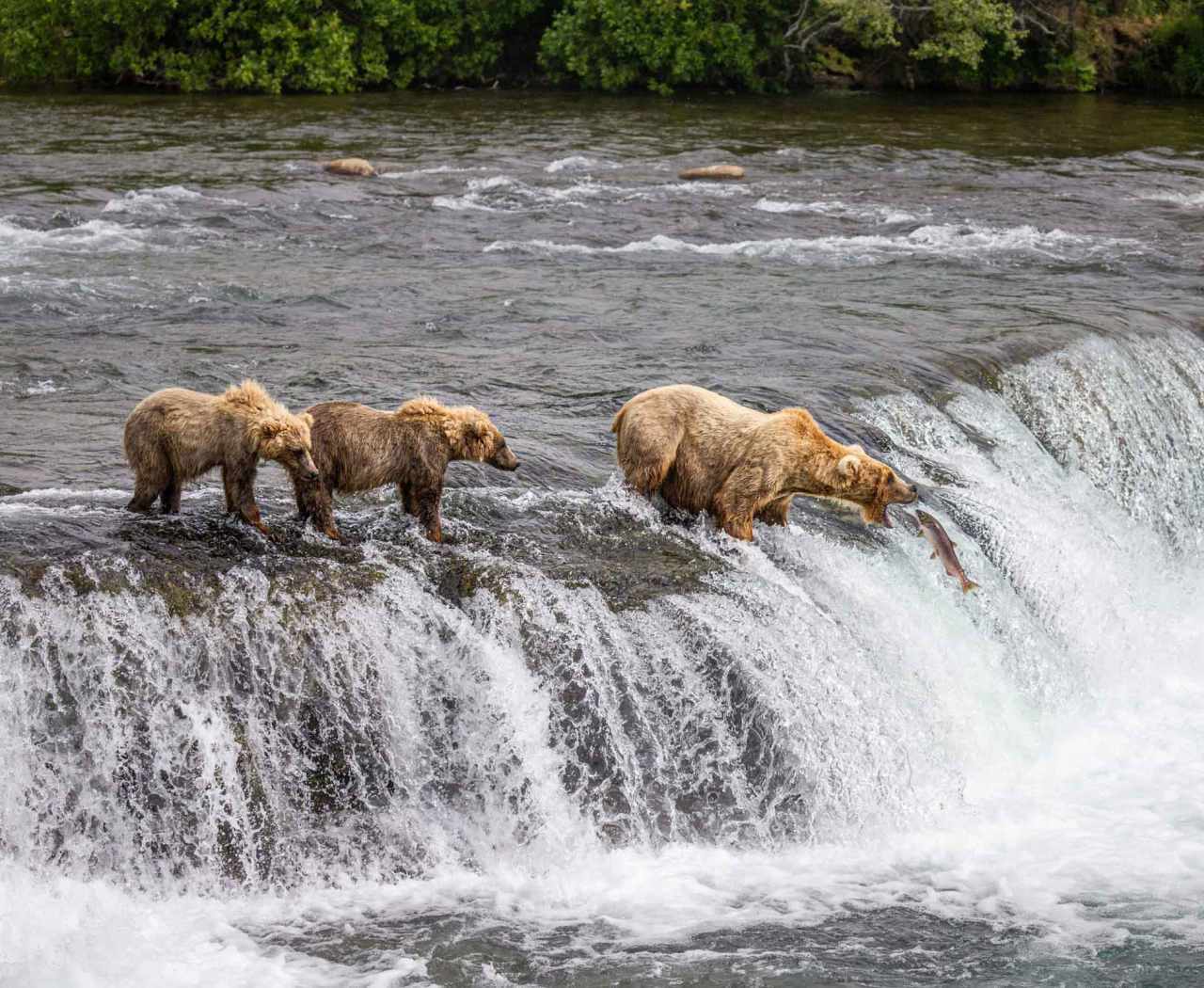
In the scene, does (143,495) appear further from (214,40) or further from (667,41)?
(214,40)

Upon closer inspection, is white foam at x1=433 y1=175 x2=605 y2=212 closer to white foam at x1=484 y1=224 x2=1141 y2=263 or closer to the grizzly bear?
white foam at x1=484 y1=224 x2=1141 y2=263

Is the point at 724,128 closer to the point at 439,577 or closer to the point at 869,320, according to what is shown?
the point at 869,320

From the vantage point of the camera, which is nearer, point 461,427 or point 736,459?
point 461,427

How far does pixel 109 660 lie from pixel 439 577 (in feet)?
5.61

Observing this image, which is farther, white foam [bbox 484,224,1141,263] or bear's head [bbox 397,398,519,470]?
white foam [bbox 484,224,1141,263]

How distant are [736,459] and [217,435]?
283 centimetres

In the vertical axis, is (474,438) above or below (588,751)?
above

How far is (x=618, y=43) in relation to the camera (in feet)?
108

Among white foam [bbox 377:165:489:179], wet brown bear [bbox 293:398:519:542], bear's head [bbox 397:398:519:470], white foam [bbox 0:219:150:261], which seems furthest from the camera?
white foam [bbox 377:165:489:179]

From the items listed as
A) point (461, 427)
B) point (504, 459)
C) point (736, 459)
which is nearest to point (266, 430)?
point (461, 427)

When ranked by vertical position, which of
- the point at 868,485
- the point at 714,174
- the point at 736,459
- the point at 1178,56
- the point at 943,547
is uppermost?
the point at 1178,56

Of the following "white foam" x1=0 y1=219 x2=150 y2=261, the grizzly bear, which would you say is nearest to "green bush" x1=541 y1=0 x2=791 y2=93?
"white foam" x1=0 y1=219 x2=150 y2=261

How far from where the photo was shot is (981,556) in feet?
34.7

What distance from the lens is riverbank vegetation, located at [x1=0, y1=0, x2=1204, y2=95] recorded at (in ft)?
105
